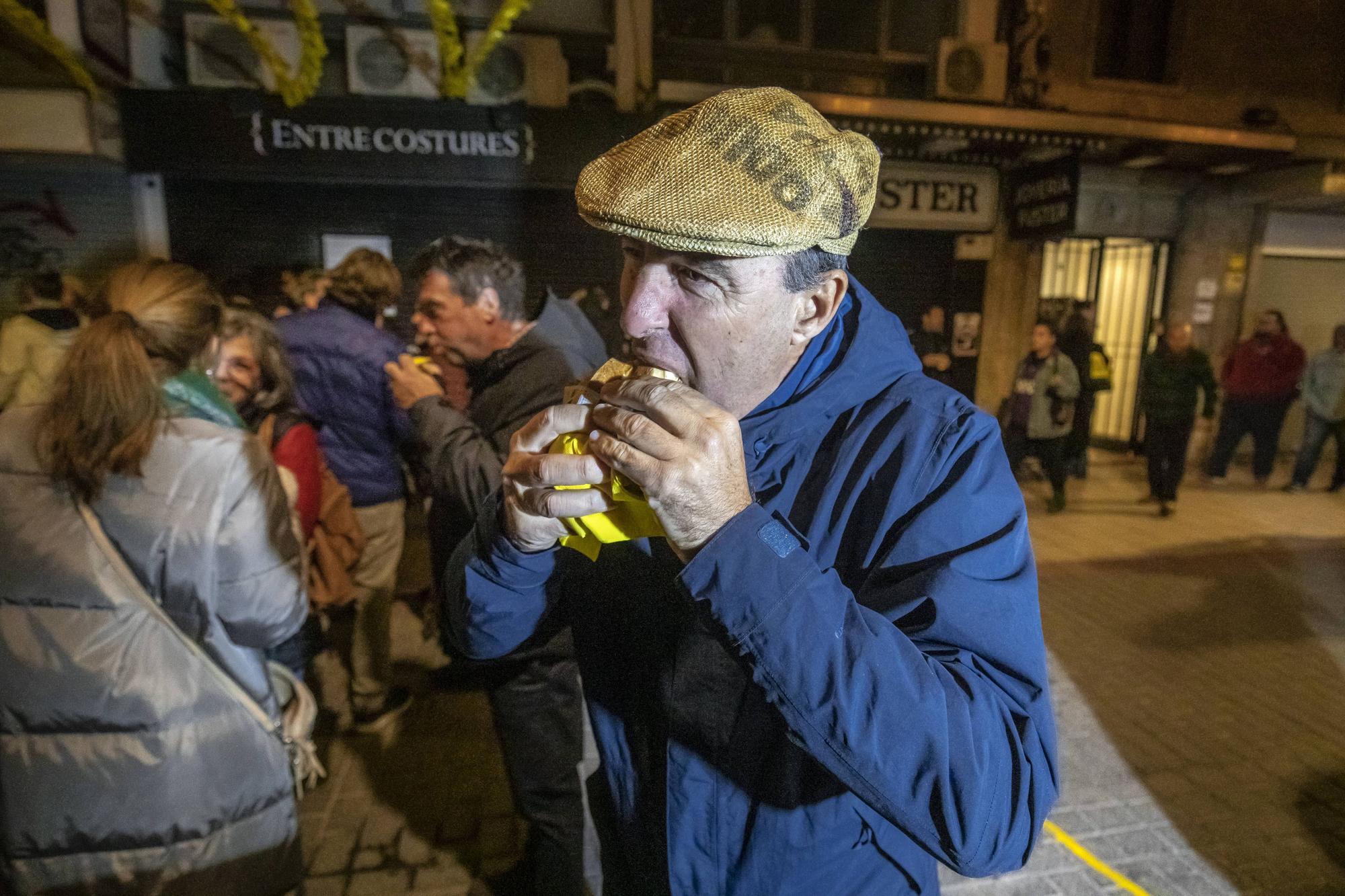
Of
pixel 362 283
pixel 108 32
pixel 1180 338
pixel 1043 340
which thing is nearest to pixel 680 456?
pixel 362 283

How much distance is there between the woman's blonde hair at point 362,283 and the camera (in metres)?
3.89

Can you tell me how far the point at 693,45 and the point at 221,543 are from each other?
9.09m

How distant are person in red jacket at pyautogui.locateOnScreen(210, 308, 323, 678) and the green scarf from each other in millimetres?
1083

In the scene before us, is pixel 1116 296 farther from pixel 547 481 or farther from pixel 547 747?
pixel 547 481

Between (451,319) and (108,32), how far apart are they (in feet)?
24.0

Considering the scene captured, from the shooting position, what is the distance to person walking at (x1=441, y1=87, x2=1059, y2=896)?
927 millimetres

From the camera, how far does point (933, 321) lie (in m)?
9.51

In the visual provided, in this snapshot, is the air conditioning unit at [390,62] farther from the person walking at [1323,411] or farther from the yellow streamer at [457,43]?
the person walking at [1323,411]

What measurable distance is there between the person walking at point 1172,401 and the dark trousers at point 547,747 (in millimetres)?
8320

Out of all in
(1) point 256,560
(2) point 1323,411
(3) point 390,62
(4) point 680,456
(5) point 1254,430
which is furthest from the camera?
(5) point 1254,430

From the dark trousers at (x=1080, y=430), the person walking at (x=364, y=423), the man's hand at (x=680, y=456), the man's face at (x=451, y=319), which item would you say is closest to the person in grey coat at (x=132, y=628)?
the man's face at (x=451, y=319)

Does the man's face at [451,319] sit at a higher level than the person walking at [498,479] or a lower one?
higher

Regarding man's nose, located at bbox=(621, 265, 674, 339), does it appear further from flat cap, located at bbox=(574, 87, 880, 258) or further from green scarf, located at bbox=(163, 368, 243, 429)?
green scarf, located at bbox=(163, 368, 243, 429)

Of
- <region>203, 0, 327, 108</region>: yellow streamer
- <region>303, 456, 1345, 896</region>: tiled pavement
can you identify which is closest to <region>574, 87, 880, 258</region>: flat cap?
<region>303, 456, 1345, 896</region>: tiled pavement
